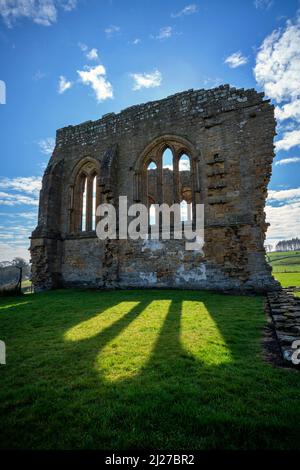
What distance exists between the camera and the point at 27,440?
1765 millimetres

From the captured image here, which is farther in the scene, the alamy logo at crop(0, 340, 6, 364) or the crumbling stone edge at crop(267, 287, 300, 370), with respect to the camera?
the alamy logo at crop(0, 340, 6, 364)

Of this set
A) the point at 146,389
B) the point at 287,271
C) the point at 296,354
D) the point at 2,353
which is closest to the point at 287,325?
the point at 296,354

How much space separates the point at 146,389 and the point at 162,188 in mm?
9433

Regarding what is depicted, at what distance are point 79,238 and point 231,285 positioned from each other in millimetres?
7343

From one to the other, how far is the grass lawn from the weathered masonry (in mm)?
4988

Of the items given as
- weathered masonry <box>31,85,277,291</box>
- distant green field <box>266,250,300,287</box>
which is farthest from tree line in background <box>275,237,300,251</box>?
weathered masonry <box>31,85,277,291</box>

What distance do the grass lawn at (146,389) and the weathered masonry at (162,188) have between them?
196 inches

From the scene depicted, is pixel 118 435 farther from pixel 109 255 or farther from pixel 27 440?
pixel 109 255

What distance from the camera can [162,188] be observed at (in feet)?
36.4

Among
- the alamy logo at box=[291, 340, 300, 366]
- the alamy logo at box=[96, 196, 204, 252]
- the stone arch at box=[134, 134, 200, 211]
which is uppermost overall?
the stone arch at box=[134, 134, 200, 211]

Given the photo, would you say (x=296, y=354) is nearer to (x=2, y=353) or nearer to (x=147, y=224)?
(x=2, y=353)

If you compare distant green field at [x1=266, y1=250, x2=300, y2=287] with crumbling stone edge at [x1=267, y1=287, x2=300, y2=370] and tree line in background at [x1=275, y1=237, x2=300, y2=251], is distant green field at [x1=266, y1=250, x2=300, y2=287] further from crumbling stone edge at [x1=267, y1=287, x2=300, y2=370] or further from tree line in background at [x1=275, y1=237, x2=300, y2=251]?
tree line in background at [x1=275, y1=237, x2=300, y2=251]

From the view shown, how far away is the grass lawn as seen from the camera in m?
1.77

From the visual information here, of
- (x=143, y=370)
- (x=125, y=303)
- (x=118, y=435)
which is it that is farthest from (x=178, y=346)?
(x=125, y=303)
